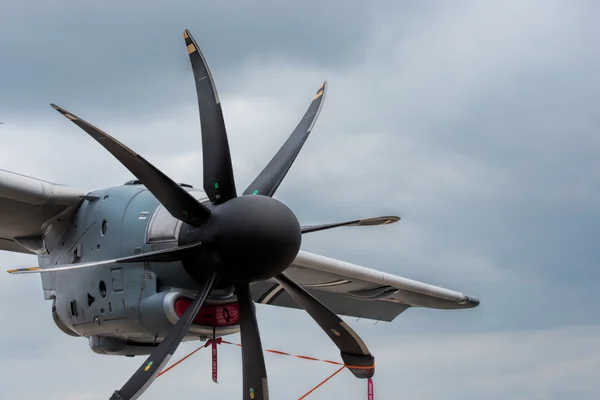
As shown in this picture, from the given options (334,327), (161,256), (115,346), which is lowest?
(115,346)

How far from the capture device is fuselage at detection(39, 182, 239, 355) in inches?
361

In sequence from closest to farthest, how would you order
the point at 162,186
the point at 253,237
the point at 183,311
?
the point at 253,237 → the point at 162,186 → the point at 183,311

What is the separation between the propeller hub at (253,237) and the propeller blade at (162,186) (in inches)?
11.2

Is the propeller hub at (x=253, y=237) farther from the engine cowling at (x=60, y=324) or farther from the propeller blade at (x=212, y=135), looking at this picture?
the engine cowling at (x=60, y=324)

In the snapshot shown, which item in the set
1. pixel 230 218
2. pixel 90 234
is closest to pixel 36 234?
pixel 90 234

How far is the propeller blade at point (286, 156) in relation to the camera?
9375 millimetres

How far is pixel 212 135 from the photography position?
8734mm

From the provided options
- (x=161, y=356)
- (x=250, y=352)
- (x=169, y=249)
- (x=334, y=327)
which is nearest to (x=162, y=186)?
(x=169, y=249)

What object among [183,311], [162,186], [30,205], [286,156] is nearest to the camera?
[162,186]

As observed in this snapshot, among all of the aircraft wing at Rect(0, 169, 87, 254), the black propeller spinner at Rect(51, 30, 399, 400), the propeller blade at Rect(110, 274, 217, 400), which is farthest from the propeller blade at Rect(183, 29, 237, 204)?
the aircraft wing at Rect(0, 169, 87, 254)

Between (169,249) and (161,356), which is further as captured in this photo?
(169,249)

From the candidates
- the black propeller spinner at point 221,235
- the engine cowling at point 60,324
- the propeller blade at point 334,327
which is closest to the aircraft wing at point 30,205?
the engine cowling at point 60,324

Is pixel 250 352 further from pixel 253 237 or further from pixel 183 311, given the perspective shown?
pixel 253 237

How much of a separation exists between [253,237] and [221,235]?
44cm
